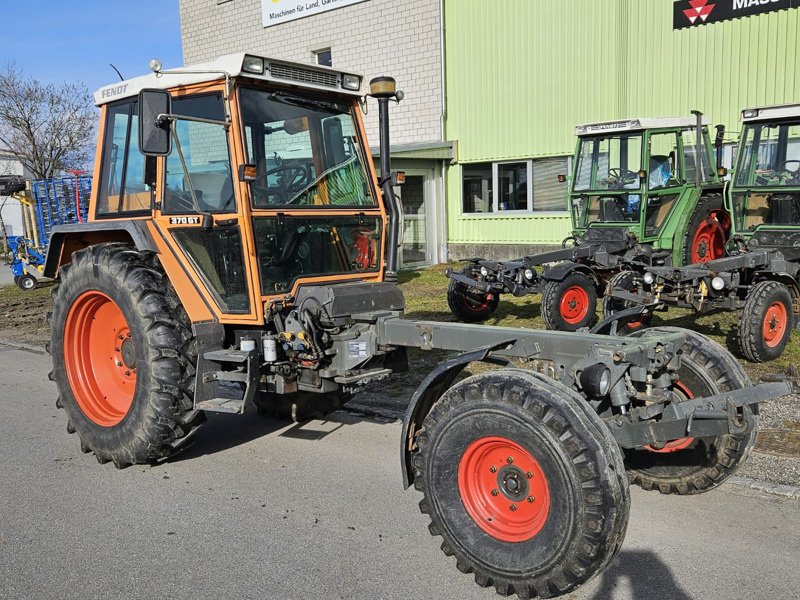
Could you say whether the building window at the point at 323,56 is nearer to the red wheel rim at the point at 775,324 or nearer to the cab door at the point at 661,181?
the cab door at the point at 661,181

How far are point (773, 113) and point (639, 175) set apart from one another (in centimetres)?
173

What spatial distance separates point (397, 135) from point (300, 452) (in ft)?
43.9

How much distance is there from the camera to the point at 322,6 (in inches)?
709

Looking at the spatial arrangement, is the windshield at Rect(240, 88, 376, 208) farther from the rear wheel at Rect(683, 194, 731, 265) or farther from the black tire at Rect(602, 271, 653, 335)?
the rear wheel at Rect(683, 194, 731, 265)

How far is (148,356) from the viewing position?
14.6ft

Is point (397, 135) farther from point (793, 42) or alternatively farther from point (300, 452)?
point (300, 452)

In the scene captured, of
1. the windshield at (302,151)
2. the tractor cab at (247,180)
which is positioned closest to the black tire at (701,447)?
the tractor cab at (247,180)

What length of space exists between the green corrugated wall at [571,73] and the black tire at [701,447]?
33.7ft

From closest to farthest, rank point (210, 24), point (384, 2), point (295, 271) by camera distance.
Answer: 1. point (295, 271)
2. point (384, 2)
3. point (210, 24)

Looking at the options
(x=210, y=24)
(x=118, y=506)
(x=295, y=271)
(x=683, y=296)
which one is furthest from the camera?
(x=210, y=24)

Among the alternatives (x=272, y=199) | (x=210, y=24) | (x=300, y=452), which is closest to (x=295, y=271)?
(x=272, y=199)

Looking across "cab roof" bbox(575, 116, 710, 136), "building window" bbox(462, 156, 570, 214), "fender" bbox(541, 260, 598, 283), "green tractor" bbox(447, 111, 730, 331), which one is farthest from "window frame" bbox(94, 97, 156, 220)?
"building window" bbox(462, 156, 570, 214)

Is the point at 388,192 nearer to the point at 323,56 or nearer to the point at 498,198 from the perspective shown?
the point at 498,198

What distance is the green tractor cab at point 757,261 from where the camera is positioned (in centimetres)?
728
